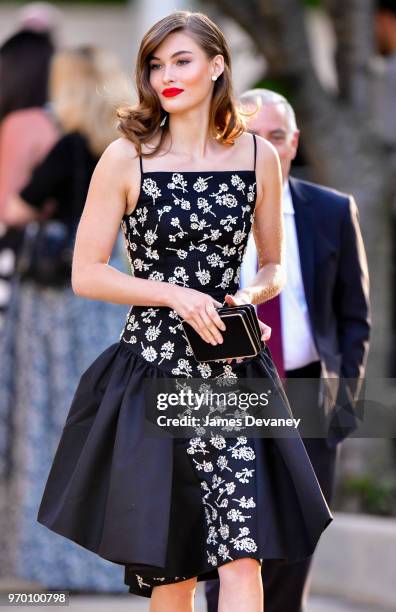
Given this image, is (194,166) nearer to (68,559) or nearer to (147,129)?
(147,129)

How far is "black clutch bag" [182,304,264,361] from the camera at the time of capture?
137 inches

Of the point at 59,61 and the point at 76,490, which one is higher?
the point at 59,61

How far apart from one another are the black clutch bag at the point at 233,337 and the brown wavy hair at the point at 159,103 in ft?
1.66

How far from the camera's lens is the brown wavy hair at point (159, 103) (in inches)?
144

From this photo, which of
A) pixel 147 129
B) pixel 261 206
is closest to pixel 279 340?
pixel 261 206

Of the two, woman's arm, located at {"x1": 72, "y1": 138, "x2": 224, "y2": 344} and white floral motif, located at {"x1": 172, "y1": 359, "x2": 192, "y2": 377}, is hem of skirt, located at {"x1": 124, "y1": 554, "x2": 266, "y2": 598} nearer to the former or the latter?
white floral motif, located at {"x1": 172, "y1": 359, "x2": 192, "y2": 377}

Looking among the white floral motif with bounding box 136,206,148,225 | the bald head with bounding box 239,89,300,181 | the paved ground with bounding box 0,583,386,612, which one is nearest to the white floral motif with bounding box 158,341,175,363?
the white floral motif with bounding box 136,206,148,225

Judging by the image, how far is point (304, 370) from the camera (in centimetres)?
441

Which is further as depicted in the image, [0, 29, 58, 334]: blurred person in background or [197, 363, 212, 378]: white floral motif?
[0, 29, 58, 334]: blurred person in background

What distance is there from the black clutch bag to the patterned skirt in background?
8.48 ft

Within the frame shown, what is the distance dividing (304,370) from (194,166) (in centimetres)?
98

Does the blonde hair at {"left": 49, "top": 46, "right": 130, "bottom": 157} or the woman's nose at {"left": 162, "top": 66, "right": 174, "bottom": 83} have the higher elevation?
the blonde hair at {"left": 49, "top": 46, "right": 130, "bottom": 157}

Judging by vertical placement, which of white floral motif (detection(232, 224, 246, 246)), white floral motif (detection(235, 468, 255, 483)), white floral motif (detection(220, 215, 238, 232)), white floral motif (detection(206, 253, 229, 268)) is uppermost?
white floral motif (detection(220, 215, 238, 232))

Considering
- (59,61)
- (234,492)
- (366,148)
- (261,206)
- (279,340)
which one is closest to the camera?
(234,492)
